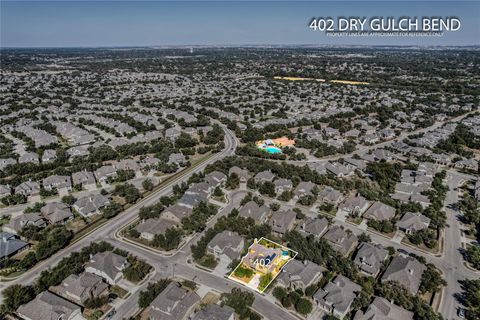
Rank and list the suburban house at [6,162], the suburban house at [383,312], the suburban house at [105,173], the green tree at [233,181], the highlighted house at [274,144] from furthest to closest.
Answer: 1. the highlighted house at [274,144]
2. the suburban house at [6,162]
3. the suburban house at [105,173]
4. the green tree at [233,181]
5. the suburban house at [383,312]

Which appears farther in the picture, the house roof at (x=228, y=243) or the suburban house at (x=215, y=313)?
the house roof at (x=228, y=243)

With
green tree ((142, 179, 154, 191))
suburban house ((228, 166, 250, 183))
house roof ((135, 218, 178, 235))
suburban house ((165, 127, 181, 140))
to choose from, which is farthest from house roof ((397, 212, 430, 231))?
suburban house ((165, 127, 181, 140))

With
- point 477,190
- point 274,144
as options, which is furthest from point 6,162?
point 477,190

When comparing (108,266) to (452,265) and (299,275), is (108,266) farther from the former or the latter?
(452,265)

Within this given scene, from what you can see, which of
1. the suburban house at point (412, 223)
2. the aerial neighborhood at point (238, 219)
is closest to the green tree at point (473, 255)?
the aerial neighborhood at point (238, 219)

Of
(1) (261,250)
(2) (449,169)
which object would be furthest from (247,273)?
(2) (449,169)

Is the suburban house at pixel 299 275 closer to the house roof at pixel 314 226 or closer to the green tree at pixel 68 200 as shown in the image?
the house roof at pixel 314 226

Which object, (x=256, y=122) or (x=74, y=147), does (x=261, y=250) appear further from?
(x=256, y=122)
